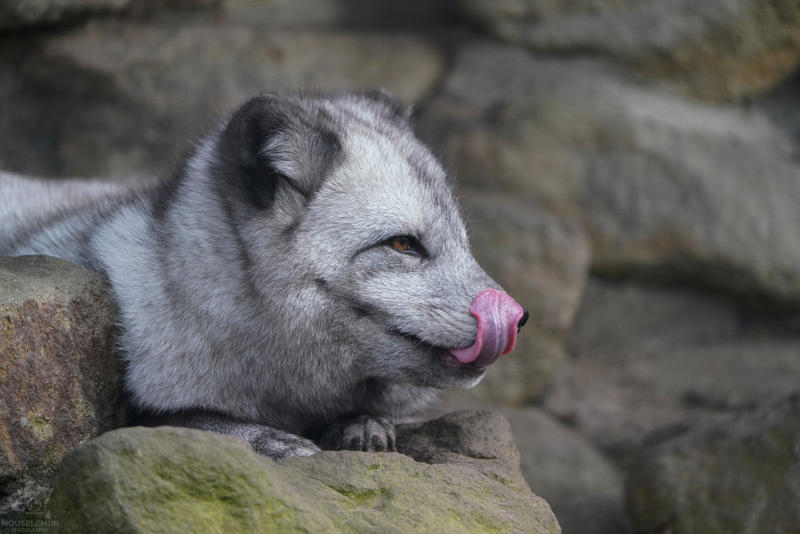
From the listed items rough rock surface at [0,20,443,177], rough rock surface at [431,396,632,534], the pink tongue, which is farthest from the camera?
rough rock surface at [0,20,443,177]

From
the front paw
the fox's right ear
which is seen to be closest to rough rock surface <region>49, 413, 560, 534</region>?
the front paw

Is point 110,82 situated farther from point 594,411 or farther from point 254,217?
point 594,411

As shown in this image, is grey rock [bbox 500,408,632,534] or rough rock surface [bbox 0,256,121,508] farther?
grey rock [bbox 500,408,632,534]

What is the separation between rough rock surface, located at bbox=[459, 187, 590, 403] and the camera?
5.40 meters

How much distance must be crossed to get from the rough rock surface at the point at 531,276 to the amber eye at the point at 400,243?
96.2 inches

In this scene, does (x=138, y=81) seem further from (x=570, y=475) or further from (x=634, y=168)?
(x=570, y=475)

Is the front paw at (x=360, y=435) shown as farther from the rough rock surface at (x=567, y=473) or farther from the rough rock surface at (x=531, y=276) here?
the rough rock surface at (x=531, y=276)

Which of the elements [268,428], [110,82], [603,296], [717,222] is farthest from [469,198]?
[268,428]

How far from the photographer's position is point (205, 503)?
222 cm

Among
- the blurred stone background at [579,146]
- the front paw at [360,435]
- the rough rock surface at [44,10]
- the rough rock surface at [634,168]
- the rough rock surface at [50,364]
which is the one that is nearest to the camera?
the rough rock surface at [50,364]

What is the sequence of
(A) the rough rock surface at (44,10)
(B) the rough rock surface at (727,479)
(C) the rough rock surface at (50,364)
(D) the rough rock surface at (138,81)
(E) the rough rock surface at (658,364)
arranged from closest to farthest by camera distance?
(C) the rough rock surface at (50,364) → (B) the rough rock surface at (727,479) → (A) the rough rock surface at (44,10) → (D) the rough rock surface at (138,81) → (E) the rough rock surface at (658,364)

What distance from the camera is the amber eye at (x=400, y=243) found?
2.91 m

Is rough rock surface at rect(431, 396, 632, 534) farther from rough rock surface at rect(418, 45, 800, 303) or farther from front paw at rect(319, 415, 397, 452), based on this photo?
rough rock surface at rect(418, 45, 800, 303)

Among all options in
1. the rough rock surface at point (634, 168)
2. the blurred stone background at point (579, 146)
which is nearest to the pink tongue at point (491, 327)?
the blurred stone background at point (579, 146)
